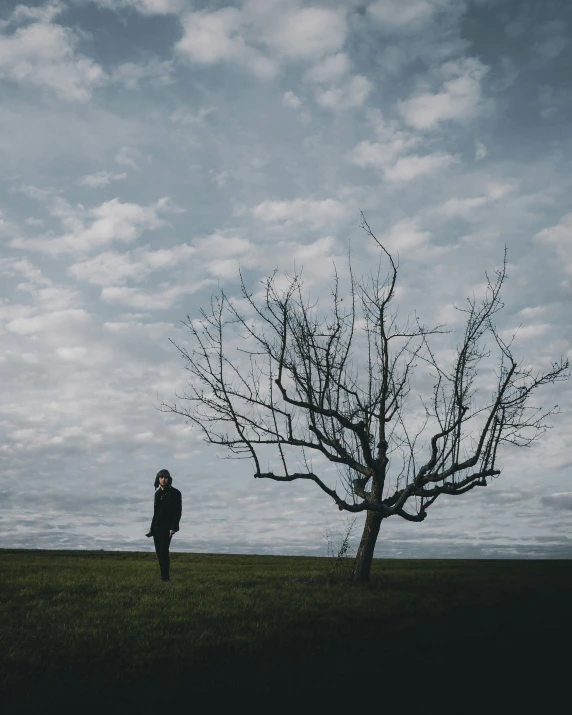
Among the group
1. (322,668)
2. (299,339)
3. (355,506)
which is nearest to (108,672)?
(322,668)

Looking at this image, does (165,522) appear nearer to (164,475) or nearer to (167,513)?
(167,513)

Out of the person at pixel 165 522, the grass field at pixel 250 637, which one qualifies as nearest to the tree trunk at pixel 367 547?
the grass field at pixel 250 637

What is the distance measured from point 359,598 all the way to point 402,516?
3.99 meters

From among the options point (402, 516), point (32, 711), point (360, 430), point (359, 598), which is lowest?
point (32, 711)

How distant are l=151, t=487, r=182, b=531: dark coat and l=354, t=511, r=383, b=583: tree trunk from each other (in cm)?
575

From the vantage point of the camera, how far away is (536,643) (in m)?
9.60

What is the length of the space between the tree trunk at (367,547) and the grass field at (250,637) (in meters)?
1.75

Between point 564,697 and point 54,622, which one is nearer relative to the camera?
point 564,697

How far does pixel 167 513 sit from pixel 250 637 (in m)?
7.73

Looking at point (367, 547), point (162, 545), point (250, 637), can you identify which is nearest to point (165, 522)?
point (162, 545)

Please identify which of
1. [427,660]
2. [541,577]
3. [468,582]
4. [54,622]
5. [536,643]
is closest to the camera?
[427,660]

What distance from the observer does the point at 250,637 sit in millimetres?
9117

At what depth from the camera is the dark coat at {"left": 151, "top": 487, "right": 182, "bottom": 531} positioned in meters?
16.3

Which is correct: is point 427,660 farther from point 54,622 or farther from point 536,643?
point 54,622
